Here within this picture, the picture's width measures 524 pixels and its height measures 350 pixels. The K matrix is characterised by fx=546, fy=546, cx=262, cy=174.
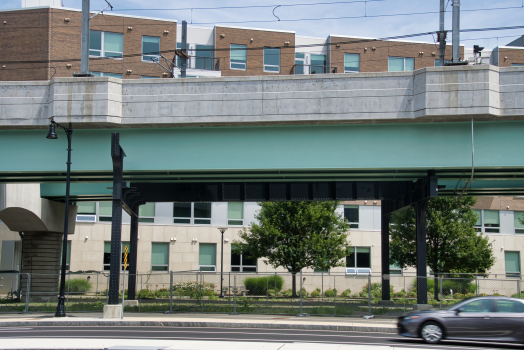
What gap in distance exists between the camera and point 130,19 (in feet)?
145

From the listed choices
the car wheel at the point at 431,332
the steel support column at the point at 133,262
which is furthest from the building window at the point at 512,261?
the car wheel at the point at 431,332

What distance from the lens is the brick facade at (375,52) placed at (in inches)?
1895

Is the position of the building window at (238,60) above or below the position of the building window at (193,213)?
above

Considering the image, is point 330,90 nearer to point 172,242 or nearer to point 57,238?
point 57,238

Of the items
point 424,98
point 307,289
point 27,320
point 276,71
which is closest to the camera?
point 424,98

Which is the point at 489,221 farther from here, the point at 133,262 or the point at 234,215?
the point at 133,262

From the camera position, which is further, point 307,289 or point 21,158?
point 307,289

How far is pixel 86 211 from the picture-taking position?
143ft

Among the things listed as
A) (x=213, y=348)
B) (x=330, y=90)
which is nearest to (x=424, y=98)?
(x=330, y=90)

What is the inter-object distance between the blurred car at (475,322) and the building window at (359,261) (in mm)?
31554

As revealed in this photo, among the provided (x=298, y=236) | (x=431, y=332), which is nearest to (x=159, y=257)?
(x=298, y=236)

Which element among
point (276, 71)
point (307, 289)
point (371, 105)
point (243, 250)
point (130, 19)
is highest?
point (130, 19)

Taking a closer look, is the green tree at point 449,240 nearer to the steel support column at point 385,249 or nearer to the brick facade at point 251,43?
the steel support column at point 385,249

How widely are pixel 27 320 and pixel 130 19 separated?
30.5 meters
